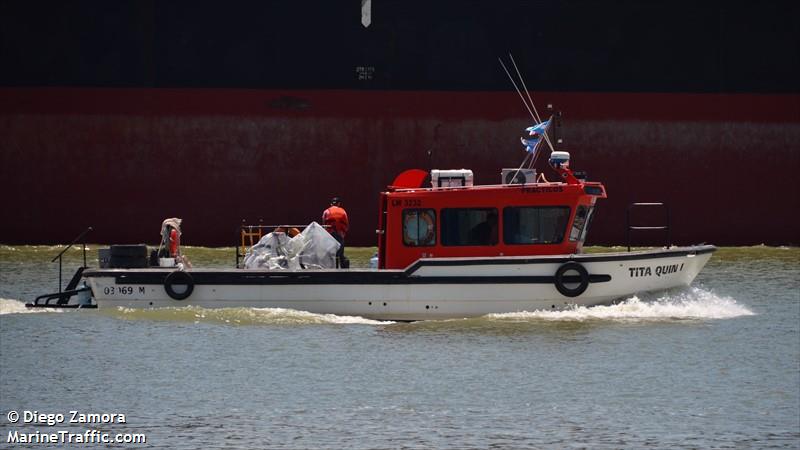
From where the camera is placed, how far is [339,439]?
1819 cm

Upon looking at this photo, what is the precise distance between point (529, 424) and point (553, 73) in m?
18.5

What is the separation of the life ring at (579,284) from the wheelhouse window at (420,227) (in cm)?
198

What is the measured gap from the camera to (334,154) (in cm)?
3597

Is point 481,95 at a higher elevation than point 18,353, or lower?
higher

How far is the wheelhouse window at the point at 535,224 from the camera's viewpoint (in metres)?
24.3

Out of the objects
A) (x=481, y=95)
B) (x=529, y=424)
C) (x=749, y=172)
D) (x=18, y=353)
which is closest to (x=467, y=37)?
(x=481, y=95)

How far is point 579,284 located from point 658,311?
5.42 feet

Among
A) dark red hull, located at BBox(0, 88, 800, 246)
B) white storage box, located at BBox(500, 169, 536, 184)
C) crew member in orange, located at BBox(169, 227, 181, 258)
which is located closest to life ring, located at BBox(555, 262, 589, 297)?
white storage box, located at BBox(500, 169, 536, 184)

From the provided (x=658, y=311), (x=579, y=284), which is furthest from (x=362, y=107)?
(x=579, y=284)

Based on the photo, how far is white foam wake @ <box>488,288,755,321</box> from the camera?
952 inches

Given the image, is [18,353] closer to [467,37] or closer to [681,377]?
[681,377]

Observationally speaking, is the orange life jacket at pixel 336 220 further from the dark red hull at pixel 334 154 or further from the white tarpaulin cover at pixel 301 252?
the dark red hull at pixel 334 154

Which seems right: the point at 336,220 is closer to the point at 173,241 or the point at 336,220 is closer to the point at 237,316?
the point at 237,316

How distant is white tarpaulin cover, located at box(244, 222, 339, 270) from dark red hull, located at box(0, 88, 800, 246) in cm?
1037
